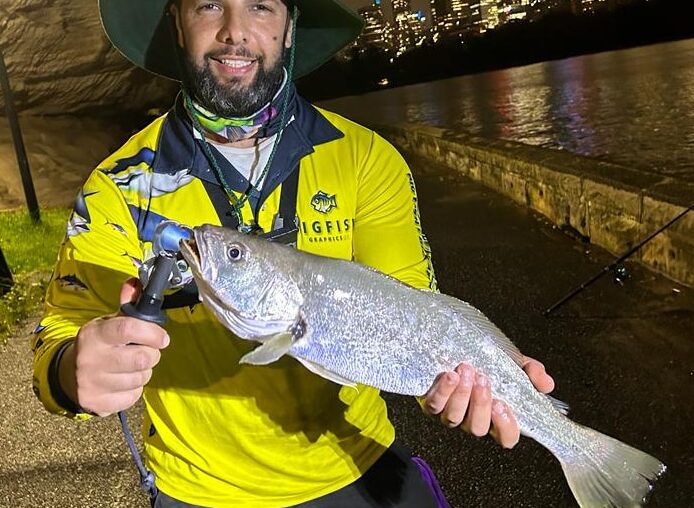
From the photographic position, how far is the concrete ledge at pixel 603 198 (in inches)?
235

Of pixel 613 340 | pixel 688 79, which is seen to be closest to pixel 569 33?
pixel 688 79

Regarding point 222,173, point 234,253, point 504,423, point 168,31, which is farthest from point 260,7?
point 504,423

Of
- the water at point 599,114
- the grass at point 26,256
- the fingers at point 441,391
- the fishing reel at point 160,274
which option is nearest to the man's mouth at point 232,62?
the fishing reel at point 160,274

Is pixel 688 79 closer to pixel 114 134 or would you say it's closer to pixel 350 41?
pixel 114 134

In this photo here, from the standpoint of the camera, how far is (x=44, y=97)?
56.8 ft

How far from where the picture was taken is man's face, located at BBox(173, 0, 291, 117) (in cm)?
229

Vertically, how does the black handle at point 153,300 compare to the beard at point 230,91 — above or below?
below

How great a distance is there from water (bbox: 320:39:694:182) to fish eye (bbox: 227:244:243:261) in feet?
25.1

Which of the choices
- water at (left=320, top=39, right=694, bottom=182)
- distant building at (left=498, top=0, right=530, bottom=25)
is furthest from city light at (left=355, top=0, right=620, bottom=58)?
water at (left=320, top=39, right=694, bottom=182)

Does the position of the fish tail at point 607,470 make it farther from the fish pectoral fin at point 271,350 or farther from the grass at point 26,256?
the grass at point 26,256

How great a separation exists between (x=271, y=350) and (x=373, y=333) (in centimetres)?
34

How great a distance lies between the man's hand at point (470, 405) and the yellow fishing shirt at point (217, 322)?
50 cm

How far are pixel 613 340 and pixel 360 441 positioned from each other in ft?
11.6

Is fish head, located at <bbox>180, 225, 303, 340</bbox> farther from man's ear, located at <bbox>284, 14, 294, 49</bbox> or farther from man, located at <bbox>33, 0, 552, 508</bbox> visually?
man's ear, located at <bbox>284, 14, 294, 49</bbox>
